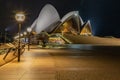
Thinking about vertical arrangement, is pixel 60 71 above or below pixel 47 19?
below

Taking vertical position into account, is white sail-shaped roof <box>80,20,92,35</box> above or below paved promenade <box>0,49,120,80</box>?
above

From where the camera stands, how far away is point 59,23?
116 meters

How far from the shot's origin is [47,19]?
4594 inches

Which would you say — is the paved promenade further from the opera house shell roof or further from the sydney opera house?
the opera house shell roof

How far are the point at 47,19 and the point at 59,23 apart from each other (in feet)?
15.0

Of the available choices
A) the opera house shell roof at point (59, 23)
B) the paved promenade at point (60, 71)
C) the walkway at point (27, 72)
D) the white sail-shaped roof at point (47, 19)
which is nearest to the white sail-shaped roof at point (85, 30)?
→ the opera house shell roof at point (59, 23)

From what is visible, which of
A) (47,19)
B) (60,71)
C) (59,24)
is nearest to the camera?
(60,71)

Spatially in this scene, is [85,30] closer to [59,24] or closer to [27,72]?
[59,24]

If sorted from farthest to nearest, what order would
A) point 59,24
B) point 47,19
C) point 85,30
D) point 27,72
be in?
point 85,30
point 47,19
point 59,24
point 27,72

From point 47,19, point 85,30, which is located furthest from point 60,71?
point 85,30

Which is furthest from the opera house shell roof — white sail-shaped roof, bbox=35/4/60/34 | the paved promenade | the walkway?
the walkway

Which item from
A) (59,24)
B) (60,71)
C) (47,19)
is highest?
(47,19)

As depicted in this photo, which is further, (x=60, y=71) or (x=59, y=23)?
(x=59, y=23)

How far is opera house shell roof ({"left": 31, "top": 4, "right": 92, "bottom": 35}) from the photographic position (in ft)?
377
